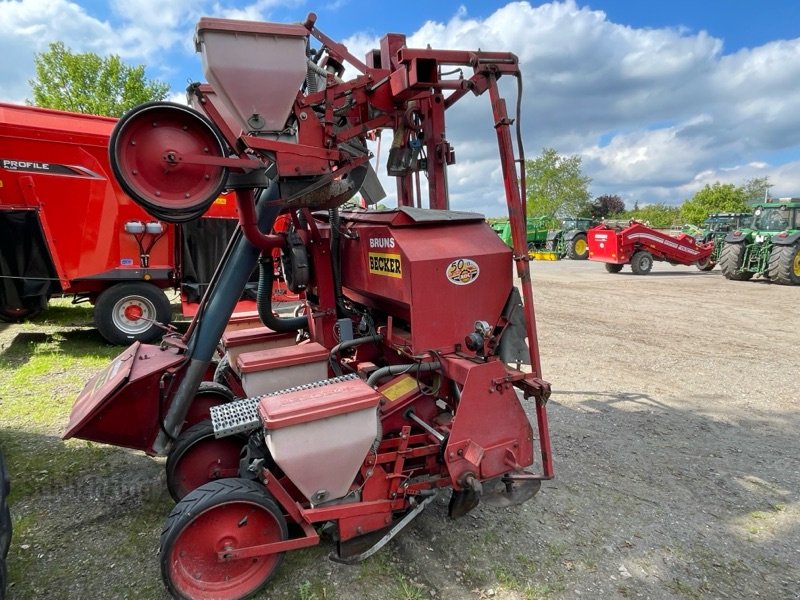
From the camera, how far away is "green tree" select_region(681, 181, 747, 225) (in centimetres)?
4644

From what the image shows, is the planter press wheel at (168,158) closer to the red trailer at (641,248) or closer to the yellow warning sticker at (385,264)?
the yellow warning sticker at (385,264)

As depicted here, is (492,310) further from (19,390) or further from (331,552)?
(19,390)

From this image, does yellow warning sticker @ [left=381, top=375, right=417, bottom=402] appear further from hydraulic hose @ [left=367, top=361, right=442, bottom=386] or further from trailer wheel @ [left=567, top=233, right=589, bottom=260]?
trailer wheel @ [left=567, top=233, right=589, bottom=260]

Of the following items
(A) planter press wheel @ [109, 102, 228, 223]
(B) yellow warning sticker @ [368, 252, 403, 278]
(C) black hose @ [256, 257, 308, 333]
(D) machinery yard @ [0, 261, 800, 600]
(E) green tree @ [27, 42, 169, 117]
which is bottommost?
(D) machinery yard @ [0, 261, 800, 600]

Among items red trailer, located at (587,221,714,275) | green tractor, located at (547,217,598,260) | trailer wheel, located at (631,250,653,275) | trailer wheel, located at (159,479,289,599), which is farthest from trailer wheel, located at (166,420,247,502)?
green tractor, located at (547,217,598,260)

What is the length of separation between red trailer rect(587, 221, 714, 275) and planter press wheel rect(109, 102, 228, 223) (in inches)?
624

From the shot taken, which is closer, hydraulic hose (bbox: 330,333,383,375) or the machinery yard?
the machinery yard

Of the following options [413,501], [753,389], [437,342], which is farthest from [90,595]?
[753,389]

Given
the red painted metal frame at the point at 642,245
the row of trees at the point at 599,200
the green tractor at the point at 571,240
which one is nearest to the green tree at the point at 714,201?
the row of trees at the point at 599,200

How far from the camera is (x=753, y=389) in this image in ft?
17.0

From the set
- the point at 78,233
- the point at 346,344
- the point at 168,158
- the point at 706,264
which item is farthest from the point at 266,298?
the point at 706,264

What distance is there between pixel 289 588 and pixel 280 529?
30 cm

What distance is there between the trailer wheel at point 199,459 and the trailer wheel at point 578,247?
70.9 ft

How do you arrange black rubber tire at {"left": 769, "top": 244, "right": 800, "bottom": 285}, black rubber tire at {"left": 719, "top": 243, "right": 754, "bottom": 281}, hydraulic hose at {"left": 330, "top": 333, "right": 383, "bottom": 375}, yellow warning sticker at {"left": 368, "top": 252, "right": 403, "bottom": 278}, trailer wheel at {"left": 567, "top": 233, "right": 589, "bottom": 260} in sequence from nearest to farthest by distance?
yellow warning sticker at {"left": 368, "top": 252, "right": 403, "bottom": 278} → hydraulic hose at {"left": 330, "top": 333, "right": 383, "bottom": 375} → black rubber tire at {"left": 769, "top": 244, "right": 800, "bottom": 285} → black rubber tire at {"left": 719, "top": 243, "right": 754, "bottom": 281} → trailer wheel at {"left": 567, "top": 233, "right": 589, "bottom": 260}
